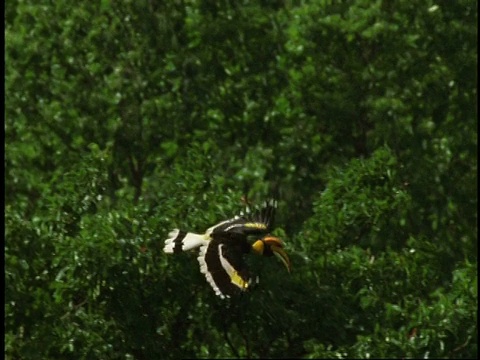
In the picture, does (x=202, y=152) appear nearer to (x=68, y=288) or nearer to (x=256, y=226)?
(x=68, y=288)

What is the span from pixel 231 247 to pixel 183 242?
0.99 meters

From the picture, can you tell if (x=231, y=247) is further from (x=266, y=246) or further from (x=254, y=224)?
(x=254, y=224)

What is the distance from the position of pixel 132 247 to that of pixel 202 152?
7.58ft

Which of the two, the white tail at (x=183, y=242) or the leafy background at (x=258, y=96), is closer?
the white tail at (x=183, y=242)

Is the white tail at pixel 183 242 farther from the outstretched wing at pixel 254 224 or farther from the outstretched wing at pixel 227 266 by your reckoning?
the outstretched wing at pixel 227 266

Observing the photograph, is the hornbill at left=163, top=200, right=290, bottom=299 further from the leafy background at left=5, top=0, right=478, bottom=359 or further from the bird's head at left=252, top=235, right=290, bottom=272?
the leafy background at left=5, top=0, right=478, bottom=359

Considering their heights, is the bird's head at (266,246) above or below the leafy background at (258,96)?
below

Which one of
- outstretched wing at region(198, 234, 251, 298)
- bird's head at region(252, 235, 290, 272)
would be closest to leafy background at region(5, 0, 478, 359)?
bird's head at region(252, 235, 290, 272)

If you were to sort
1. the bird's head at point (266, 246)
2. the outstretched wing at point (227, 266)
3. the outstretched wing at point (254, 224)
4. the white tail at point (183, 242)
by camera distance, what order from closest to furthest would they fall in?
the outstretched wing at point (227, 266) → the bird's head at point (266, 246) → the outstretched wing at point (254, 224) → the white tail at point (183, 242)

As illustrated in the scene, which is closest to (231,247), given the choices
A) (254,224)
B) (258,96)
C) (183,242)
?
(254,224)

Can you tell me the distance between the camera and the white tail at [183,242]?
17250 mm

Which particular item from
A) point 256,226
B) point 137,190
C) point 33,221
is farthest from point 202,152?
point 137,190

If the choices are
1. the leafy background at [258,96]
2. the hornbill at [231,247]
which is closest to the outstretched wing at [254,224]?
the hornbill at [231,247]

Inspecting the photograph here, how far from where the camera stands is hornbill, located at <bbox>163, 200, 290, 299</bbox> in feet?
53.8
